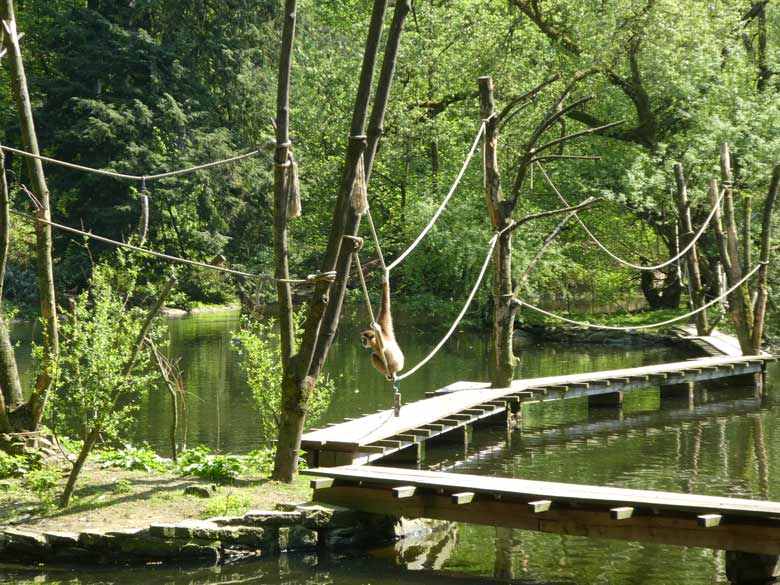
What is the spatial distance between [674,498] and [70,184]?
96.2ft

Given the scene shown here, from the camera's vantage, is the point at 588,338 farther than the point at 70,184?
No

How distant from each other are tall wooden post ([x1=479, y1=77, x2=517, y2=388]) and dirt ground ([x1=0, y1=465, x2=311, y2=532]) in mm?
6189

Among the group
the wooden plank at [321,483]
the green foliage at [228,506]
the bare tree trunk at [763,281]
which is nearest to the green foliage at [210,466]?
the green foliage at [228,506]

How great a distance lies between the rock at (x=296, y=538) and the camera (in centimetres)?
888

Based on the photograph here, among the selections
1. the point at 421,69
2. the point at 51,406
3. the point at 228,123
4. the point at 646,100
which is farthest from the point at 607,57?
the point at 51,406

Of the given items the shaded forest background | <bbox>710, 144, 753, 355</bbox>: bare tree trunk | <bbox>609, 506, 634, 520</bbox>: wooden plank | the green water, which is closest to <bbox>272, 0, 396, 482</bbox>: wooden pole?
the green water

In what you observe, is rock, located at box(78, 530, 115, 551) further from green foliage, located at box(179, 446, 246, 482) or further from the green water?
green foliage, located at box(179, 446, 246, 482)

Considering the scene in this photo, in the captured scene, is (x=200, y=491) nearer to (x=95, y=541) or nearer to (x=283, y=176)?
(x=95, y=541)

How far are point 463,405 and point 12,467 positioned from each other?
6413mm

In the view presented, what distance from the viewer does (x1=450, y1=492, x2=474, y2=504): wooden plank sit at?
8.51 metres

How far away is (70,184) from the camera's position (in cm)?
3409

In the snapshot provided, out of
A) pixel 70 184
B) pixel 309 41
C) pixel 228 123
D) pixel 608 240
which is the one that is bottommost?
pixel 608 240

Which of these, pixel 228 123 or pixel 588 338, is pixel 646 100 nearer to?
pixel 588 338

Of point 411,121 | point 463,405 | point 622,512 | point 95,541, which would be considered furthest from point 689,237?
point 95,541
